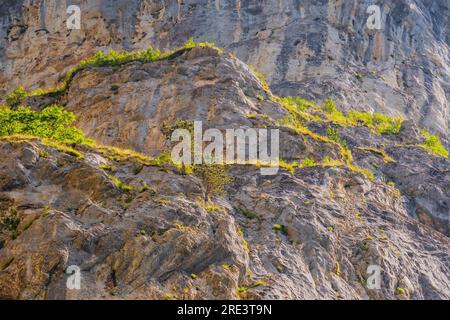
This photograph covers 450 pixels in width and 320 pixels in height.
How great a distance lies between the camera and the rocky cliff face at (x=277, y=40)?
230 feet

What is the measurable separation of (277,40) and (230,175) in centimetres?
2941

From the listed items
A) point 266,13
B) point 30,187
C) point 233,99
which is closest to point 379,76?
point 266,13

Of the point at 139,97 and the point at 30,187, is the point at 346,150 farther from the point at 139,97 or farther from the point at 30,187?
the point at 30,187

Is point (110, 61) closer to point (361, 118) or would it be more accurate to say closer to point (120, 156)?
point (120, 156)

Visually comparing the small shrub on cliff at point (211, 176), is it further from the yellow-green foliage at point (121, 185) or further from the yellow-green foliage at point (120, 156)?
the yellow-green foliage at point (121, 185)

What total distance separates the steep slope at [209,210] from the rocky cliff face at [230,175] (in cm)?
9

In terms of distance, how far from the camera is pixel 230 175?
4447 centimetres

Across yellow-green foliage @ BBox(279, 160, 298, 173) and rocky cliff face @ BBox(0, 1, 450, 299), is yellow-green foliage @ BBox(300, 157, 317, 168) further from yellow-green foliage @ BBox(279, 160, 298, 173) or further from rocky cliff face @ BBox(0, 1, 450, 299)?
rocky cliff face @ BBox(0, 1, 450, 299)

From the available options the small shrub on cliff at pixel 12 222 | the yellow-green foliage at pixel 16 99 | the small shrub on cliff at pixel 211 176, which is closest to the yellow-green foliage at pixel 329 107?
the yellow-green foliage at pixel 16 99

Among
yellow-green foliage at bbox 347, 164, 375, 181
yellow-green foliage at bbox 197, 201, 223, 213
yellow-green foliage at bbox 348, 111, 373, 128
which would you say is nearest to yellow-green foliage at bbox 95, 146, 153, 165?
yellow-green foliage at bbox 197, 201, 223, 213

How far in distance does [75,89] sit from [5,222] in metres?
20.7

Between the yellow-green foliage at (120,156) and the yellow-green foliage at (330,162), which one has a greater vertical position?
the yellow-green foliage at (120,156)

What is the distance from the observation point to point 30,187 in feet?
127

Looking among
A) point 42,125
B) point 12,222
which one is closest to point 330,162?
point 42,125
